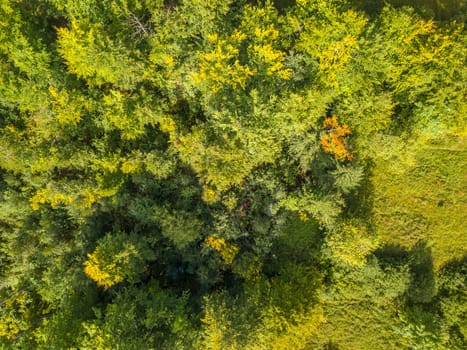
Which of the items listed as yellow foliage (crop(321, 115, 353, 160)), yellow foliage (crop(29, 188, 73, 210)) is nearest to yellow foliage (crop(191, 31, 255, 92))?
yellow foliage (crop(321, 115, 353, 160))

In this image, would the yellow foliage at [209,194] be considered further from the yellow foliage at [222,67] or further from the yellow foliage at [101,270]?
the yellow foliage at [101,270]

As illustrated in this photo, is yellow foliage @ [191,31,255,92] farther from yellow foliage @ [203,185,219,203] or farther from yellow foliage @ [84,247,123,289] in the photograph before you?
yellow foliage @ [84,247,123,289]

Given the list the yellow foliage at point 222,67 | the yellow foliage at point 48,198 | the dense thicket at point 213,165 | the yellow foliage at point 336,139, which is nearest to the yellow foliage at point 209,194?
the dense thicket at point 213,165

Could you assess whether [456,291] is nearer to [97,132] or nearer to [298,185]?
[298,185]

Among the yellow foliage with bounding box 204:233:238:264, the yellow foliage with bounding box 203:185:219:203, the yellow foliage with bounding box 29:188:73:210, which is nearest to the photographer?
the yellow foliage with bounding box 29:188:73:210

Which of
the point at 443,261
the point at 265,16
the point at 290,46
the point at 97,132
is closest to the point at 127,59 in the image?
the point at 97,132

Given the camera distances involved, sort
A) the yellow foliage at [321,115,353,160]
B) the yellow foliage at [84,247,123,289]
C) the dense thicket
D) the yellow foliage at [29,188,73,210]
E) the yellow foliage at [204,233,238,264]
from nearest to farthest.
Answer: the yellow foliage at [84,247,123,289], the dense thicket, the yellow foliage at [29,188,73,210], the yellow foliage at [204,233,238,264], the yellow foliage at [321,115,353,160]
